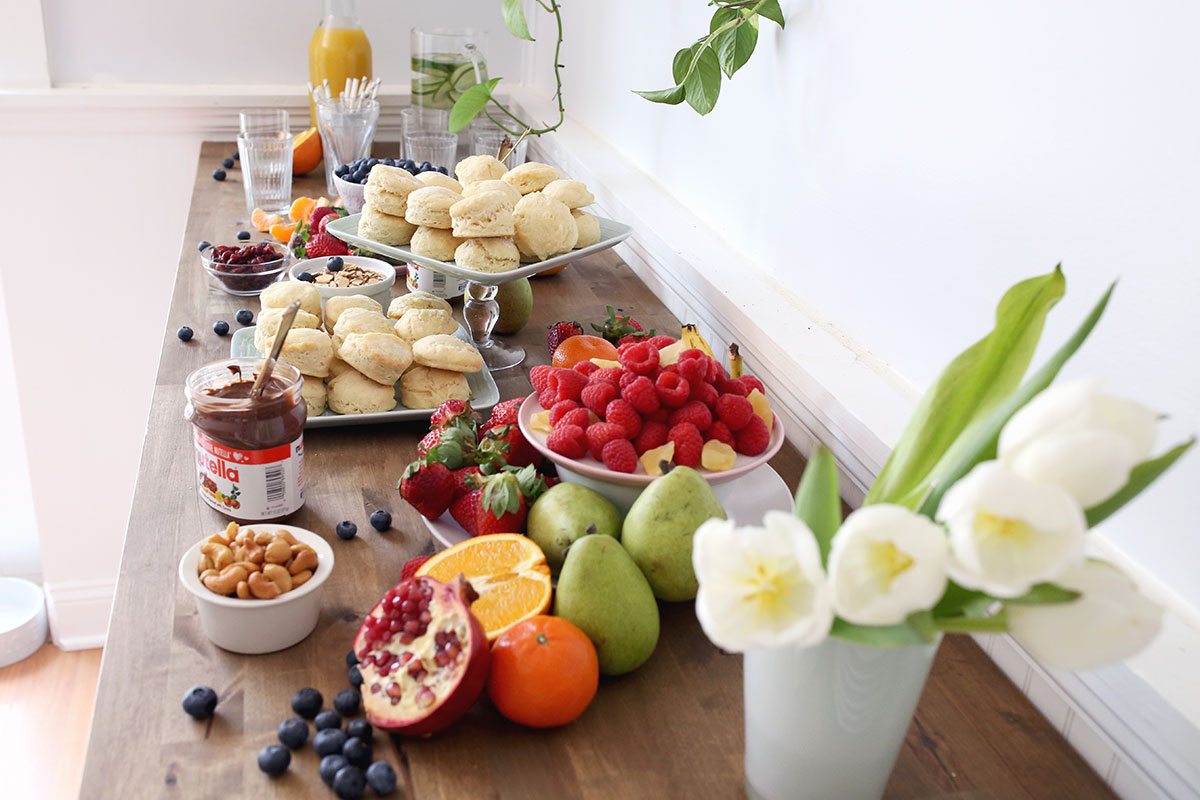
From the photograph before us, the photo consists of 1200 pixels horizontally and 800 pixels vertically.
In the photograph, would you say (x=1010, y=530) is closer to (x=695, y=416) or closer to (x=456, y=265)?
(x=695, y=416)

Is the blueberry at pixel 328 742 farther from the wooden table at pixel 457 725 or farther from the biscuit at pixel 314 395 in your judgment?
the biscuit at pixel 314 395

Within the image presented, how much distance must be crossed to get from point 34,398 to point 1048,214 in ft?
8.10

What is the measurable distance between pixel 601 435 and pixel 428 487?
0.17 metres

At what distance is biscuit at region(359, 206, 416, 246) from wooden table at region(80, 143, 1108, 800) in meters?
0.48

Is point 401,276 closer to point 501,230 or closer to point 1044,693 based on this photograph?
point 501,230

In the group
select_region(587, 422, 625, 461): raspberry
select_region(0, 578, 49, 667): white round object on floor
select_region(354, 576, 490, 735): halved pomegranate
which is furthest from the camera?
select_region(0, 578, 49, 667): white round object on floor

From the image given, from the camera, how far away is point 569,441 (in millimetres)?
1002

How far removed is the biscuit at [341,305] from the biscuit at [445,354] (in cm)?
11

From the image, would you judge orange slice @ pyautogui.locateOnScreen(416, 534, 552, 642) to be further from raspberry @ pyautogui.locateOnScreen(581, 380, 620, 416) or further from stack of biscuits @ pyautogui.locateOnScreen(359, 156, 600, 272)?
stack of biscuits @ pyautogui.locateOnScreen(359, 156, 600, 272)

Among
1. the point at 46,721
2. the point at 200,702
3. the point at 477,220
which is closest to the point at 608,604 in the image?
the point at 200,702

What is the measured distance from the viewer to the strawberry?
39.3 inches

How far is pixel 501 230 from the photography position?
4.37ft

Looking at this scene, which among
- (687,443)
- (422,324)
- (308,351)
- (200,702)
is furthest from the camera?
(422,324)

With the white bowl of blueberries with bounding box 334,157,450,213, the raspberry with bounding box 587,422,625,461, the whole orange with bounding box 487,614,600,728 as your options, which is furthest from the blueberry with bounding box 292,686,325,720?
the white bowl of blueberries with bounding box 334,157,450,213
